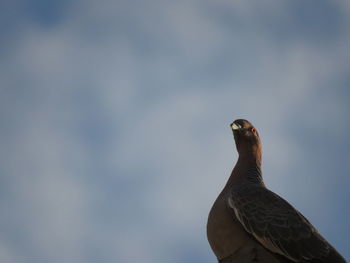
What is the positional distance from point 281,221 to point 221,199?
1.02 metres

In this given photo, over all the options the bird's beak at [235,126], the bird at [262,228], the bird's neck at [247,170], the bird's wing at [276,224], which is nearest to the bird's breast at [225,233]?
the bird at [262,228]

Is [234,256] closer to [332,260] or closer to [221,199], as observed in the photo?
[332,260]

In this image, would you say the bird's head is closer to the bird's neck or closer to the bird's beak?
the bird's beak

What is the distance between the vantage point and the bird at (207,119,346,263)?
26.3 feet

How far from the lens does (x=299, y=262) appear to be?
26.0 ft

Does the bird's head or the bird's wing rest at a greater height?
the bird's head

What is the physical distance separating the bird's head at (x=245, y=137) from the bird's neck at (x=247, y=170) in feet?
0.38

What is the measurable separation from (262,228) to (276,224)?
24 cm

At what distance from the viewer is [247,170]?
10141mm

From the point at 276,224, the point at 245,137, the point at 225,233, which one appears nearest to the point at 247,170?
the point at 245,137

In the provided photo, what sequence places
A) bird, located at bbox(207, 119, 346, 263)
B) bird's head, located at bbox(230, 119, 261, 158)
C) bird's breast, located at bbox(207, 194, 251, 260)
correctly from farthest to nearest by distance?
bird's head, located at bbox(230, 119, 261, 158), bird's breast, located at bbox(207, 194, 251, 260), bird, located at bbox(207, 119, 346, 263)

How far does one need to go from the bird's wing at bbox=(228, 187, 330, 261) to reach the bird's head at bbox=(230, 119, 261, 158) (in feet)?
4.38

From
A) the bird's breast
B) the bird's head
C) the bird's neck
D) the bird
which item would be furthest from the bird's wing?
the bird's head

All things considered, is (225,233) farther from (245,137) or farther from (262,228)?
(245,137)
